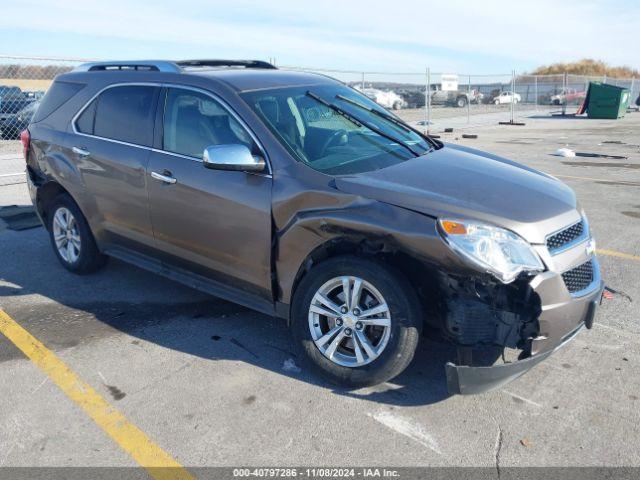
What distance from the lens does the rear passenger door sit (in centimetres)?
448

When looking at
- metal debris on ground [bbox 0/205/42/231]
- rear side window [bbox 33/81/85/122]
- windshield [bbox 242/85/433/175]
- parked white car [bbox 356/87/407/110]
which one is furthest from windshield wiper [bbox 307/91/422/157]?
parked white car [bbox 356/87/407/110]

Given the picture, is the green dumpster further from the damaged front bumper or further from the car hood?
the damaged front bumper

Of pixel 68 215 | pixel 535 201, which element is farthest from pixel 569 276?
pixel 68 215

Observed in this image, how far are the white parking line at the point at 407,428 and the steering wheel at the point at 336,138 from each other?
5.75 feet

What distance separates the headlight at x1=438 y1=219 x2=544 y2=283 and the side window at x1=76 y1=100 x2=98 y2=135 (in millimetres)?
3288

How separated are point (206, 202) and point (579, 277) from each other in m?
2.36

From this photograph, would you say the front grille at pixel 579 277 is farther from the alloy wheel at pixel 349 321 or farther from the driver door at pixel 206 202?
the driver door at pixel 206 202

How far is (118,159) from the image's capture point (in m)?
4.59

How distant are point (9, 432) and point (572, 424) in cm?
298

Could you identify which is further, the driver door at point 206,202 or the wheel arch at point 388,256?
the driver door at point 206,202

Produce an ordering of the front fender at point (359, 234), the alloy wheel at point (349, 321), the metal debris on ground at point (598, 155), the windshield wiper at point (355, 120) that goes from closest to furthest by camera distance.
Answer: the front fender at point (359, 234) → the alloy wheel at point (349, 321) → the windshield wiper at point (355, 120) → the metal debris on ground at point (598, 155)

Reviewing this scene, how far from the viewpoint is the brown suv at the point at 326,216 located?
10.2 feet

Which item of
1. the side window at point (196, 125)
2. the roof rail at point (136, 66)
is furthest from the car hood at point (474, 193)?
the roof rail at point (136, 66)

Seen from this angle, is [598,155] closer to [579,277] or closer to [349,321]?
[579,277]
